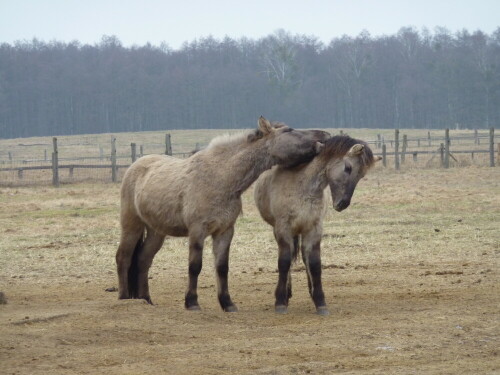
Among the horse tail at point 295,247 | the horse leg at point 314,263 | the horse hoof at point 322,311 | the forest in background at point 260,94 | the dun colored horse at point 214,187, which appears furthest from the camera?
the forest in background at point 260,94

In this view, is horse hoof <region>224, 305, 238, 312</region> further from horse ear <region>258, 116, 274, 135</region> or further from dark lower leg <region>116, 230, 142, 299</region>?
horse ear <region>258, 116, 274, 135</region>

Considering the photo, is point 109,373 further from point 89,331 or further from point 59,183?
point 59,183

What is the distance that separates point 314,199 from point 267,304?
155 cm

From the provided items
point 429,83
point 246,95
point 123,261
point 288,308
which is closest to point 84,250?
point 123,261

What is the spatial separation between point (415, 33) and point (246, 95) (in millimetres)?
34218

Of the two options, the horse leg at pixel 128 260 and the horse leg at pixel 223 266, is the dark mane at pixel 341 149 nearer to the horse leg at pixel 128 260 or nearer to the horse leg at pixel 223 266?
the horse leg at pixel 223 266

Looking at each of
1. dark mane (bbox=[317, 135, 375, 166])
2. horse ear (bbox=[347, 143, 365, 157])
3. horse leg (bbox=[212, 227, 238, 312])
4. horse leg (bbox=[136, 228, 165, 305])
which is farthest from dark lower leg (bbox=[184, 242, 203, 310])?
horse ear (bbox=[347, 143, 365, 157])

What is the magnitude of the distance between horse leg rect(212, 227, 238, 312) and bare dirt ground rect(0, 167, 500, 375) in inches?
9.0

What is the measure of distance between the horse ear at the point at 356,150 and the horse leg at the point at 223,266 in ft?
5.27

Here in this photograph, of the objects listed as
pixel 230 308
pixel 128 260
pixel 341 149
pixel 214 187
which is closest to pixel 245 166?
pixel 214 187

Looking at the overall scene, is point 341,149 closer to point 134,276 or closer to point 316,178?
point 316,178

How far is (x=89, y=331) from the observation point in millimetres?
8039

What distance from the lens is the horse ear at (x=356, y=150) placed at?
9.58 meters

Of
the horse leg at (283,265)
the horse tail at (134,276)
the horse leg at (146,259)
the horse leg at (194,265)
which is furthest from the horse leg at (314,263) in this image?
the horse tail at (134,276)
